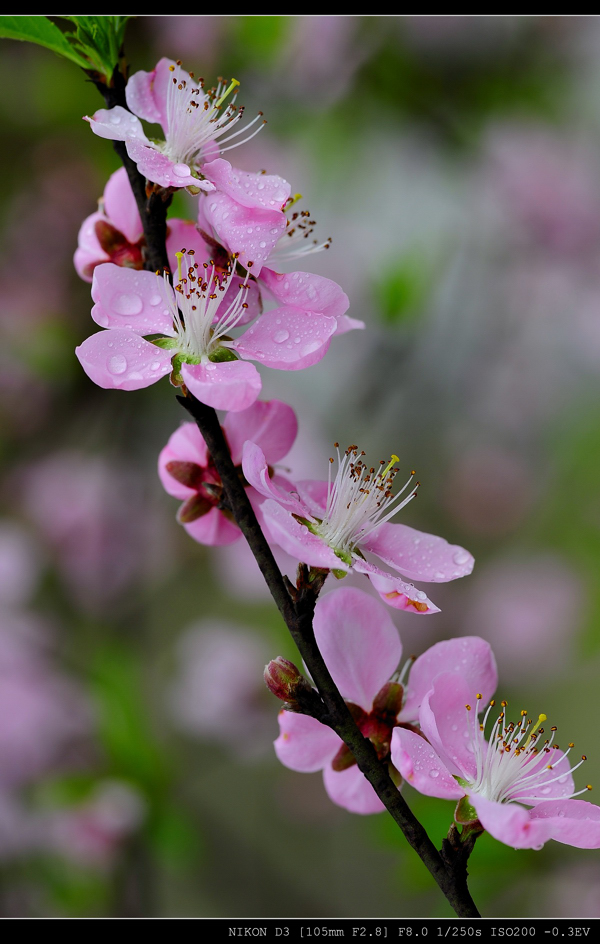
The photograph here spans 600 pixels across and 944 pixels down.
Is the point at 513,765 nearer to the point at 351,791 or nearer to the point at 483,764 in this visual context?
the point at 483,764

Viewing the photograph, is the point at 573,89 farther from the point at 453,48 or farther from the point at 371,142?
the point at 371,142

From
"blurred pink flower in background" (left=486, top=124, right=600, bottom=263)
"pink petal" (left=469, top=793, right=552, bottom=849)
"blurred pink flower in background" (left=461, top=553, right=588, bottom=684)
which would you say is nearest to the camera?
"pink petal" (left=469, top=793, right=552, bottom=849)

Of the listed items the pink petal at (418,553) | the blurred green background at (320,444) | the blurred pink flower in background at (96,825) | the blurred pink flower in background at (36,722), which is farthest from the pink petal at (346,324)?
the blurred pink flower in background at (36,722)

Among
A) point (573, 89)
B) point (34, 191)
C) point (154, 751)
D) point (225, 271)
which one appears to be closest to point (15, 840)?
point (154, 751)

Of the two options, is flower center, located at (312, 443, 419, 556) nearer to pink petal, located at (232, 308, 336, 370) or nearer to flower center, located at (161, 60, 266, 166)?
pink petal, located at (232, 308, 336, 370)

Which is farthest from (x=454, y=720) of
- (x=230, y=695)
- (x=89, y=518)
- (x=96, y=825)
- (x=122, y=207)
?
(x=89, y=518)

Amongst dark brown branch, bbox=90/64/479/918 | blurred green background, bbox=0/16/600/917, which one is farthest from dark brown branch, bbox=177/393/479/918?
blurred green background, bbox=0/16/600/917
